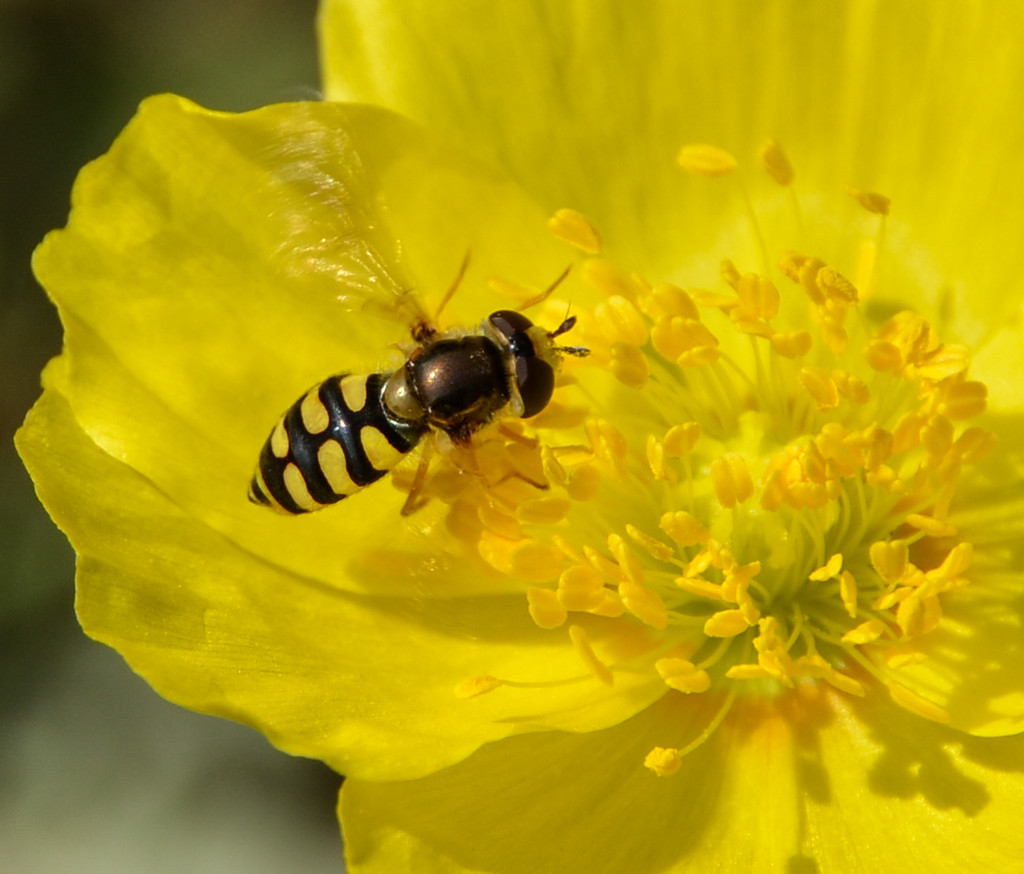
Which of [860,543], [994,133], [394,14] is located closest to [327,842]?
[860,543]

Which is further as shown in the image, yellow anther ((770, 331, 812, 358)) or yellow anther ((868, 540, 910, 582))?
yellow anther ((770, 331, 812, 358))

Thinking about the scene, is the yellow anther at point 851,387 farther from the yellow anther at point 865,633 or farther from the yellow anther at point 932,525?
the yellow anther at point 865,633

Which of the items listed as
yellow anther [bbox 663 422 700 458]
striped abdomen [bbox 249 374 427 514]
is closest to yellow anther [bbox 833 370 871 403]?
yellow anther [bbox 663 422 700 458]

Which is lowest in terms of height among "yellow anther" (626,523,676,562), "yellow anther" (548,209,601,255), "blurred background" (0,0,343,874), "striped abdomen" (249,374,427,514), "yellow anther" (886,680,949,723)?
"blurred background" (0,0,343,874)

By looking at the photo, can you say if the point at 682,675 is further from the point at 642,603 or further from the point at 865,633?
the point at 865,633

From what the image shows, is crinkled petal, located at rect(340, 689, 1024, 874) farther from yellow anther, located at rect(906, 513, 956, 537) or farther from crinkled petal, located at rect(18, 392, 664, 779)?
yellow anther, located at rect(906, 513, 956, 537)

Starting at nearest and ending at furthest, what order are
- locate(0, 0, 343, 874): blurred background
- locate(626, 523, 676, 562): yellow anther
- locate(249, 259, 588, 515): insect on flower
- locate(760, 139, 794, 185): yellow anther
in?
locate(249, 259, 588, 515): insect on flower < locate(626, 523, 676, 562): yellow anther < locate(760, 139, 794, 185): yellow anther < locate(0, 0, 343, 874): blurred background

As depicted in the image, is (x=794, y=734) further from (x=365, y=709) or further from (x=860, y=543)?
(x=365, y=709)
